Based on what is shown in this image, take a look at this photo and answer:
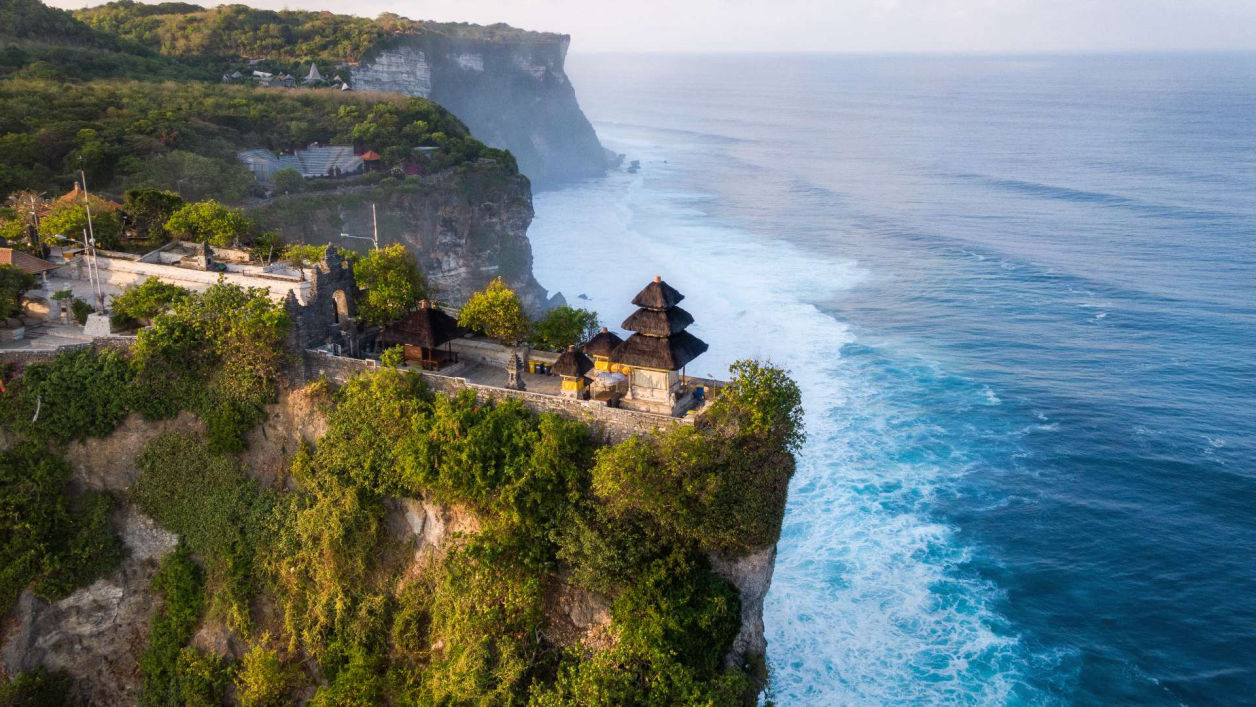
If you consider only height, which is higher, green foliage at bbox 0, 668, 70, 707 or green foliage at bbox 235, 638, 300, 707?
green foliage at bbox 235, 638, 300, 707

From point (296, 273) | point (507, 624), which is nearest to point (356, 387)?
point (507, 624)

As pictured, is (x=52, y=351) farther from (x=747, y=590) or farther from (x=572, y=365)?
(x=747, y=590)

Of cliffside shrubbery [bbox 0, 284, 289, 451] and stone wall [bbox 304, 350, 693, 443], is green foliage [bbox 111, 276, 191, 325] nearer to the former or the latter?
cliffside shrubbery [bbox 0, 284, 289, 451]

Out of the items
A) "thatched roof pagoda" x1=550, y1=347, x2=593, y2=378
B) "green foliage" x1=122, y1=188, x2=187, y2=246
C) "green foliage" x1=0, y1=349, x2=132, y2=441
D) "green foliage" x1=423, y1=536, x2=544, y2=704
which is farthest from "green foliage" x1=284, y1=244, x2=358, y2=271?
"green foliage" x1=423, y1=536, x2=544, y2=704

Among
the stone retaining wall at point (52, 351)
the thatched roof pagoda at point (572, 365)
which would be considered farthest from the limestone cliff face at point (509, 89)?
the thatched roof pagoda at point (572, 365)

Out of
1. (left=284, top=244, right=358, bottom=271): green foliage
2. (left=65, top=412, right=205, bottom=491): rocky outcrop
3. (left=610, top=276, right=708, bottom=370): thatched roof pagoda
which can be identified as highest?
(left=610, top=276, right=708, bottom=370): thatched roof pagoda

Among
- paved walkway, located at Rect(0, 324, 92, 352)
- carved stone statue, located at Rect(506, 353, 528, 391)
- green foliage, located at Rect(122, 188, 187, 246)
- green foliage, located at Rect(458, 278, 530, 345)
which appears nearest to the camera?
carved stone statue, located at Rect(506, 353, 528, 391)
